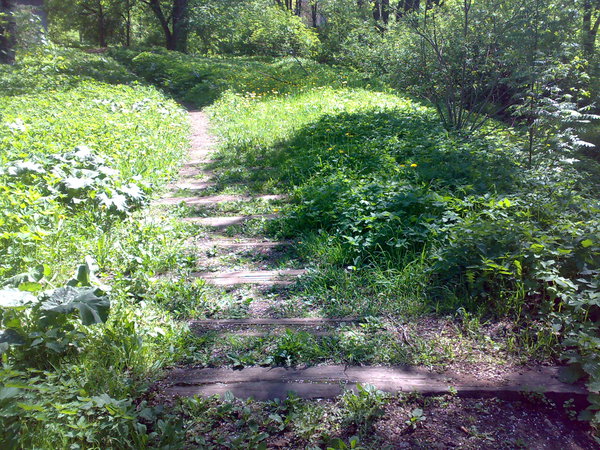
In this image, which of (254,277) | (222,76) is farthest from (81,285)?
(222,76)

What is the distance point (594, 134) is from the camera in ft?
40.8

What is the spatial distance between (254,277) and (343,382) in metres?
1.61

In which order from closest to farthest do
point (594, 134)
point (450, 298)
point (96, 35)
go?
point (450, 298) → point (594, 134) → point (96, 35)

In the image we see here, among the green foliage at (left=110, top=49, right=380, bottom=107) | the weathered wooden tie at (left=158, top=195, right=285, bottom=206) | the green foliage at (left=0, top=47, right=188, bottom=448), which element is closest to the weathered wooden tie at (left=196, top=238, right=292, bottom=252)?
the green foliage at (left=0, top=47, right=188, bottom=448)

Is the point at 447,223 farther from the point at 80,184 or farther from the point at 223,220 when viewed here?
the point at 80,184

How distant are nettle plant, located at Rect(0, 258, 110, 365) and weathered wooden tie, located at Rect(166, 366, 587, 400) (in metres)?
0.63

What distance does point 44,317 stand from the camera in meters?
2.71

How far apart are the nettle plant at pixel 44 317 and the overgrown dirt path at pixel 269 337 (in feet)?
1.98

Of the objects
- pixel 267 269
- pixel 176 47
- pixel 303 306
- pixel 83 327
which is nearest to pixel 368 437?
pixel 303 306

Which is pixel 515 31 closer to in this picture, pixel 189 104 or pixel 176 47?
pixel 189 104

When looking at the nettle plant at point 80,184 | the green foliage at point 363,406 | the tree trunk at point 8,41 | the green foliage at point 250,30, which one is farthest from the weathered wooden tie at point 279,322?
the green foliage at point 250,30

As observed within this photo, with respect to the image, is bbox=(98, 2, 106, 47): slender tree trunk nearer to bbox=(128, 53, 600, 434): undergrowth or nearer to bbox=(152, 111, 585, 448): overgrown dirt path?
bbox=(128, 53, 600, 434): undergrowth

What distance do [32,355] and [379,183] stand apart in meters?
3.71

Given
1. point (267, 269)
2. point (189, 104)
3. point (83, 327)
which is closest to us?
point (83, 327)
